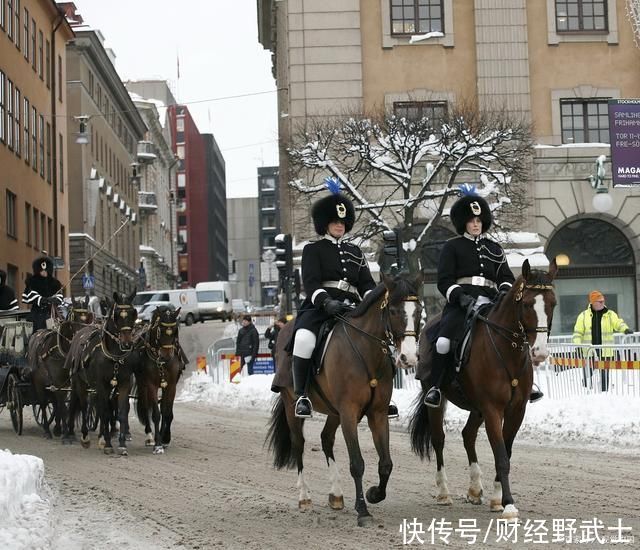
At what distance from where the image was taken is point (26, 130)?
50.2 meters

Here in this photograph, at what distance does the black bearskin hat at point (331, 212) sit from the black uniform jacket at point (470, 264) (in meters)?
0.98

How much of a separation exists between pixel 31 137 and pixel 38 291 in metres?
30.3

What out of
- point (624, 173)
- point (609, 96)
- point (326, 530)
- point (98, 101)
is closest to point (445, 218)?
point (609, 96)

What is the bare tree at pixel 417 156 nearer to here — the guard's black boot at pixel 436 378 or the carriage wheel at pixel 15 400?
the carriage wheel at pixel 15 400

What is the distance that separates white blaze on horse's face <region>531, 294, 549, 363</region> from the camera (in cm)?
1046

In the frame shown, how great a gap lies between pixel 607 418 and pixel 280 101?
44.2 metres

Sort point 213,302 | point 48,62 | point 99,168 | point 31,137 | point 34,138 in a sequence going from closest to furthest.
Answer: point 31,137 < point 34,138 < point 48,62 < point 99,168 < point 213,302

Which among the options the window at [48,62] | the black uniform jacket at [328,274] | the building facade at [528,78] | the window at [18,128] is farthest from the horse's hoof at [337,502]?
the window at [48,62]

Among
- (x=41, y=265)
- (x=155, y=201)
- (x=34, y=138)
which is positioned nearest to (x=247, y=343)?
(x=41, y=265)

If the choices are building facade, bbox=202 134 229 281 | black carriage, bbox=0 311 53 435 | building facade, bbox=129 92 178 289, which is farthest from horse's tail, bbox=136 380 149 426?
building facade, bbox=202 134 229 281

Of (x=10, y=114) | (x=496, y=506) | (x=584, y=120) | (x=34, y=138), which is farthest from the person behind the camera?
(x=34, y=138)

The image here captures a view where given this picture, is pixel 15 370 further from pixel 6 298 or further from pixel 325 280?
pixel 325 280

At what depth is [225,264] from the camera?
186625mm

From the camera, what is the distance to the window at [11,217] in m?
46.2
